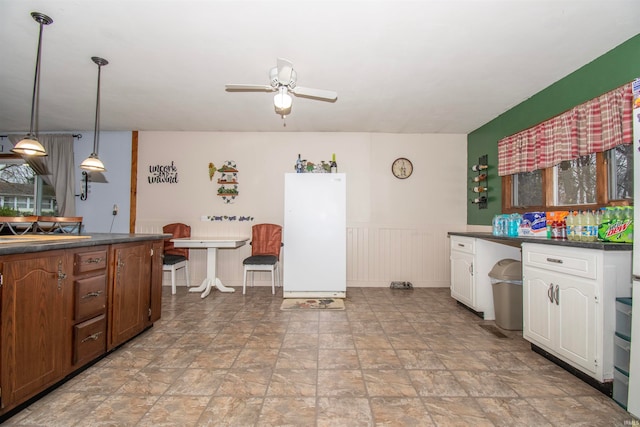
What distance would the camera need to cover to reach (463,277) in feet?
11.2

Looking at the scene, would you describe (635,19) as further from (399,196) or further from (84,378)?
(84,378)

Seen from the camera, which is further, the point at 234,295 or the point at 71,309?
the point at 234,295

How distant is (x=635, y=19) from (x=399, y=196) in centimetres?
299

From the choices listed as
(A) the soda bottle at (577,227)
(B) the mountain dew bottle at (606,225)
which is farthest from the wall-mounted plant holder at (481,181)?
(B) the mountain dew bottle at (606,225)

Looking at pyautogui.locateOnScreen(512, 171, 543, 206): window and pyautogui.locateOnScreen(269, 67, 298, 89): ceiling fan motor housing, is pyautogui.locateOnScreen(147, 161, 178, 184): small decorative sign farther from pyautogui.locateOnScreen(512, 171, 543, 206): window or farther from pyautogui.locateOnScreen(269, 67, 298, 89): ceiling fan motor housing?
pyautogui.locateOnScreen(512, 171, 543, 206): window

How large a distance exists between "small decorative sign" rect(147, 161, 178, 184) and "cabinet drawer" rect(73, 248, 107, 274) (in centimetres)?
275

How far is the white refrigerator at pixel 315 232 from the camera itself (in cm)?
382

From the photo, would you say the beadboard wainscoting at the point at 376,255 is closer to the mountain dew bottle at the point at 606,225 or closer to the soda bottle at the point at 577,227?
the soda bottle at the point at 577,227

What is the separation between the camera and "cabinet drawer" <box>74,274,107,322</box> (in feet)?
6.12

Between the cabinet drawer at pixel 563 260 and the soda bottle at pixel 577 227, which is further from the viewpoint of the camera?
the soda bottle at pixel 577 227

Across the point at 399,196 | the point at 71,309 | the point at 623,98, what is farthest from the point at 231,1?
the point at 399,196

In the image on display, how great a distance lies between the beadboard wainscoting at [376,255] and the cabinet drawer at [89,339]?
2.46 metres

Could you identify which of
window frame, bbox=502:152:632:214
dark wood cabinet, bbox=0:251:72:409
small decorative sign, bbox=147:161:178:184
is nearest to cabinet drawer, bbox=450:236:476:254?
window frame, bbox=502:152:632:214

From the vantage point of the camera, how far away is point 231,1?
1.88 metres
